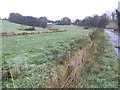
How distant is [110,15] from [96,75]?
105749 mm

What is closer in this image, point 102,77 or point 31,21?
point 102,77

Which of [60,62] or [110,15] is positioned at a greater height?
[110,15]

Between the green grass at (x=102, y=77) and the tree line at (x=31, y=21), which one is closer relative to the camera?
the green grass at (x=102, y=77)

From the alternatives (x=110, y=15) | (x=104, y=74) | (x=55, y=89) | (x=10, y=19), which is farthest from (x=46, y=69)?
(x=110, y=15)

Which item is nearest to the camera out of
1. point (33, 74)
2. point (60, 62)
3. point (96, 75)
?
point (33, 74)

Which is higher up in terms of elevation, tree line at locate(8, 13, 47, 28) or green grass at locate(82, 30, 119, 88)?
tree line at locate(8, 13, 47, 28)

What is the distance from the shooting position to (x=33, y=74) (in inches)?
264

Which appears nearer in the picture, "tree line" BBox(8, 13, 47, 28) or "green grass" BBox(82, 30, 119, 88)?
"green grass" BBox(82, 30, 119, 88)

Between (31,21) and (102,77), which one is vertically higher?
(31,21)

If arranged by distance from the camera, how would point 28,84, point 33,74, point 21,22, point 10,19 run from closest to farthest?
1. point 28,84
2. point 33,74
3. point 21,22
4. point 10,19

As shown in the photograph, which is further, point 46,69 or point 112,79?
point 46,69

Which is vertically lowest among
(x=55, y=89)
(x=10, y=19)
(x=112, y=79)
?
(x=112, y=79)

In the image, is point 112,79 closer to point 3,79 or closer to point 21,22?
point 3,79

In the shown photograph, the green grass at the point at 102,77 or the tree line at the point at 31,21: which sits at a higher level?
the tree line at the point at 31,21
